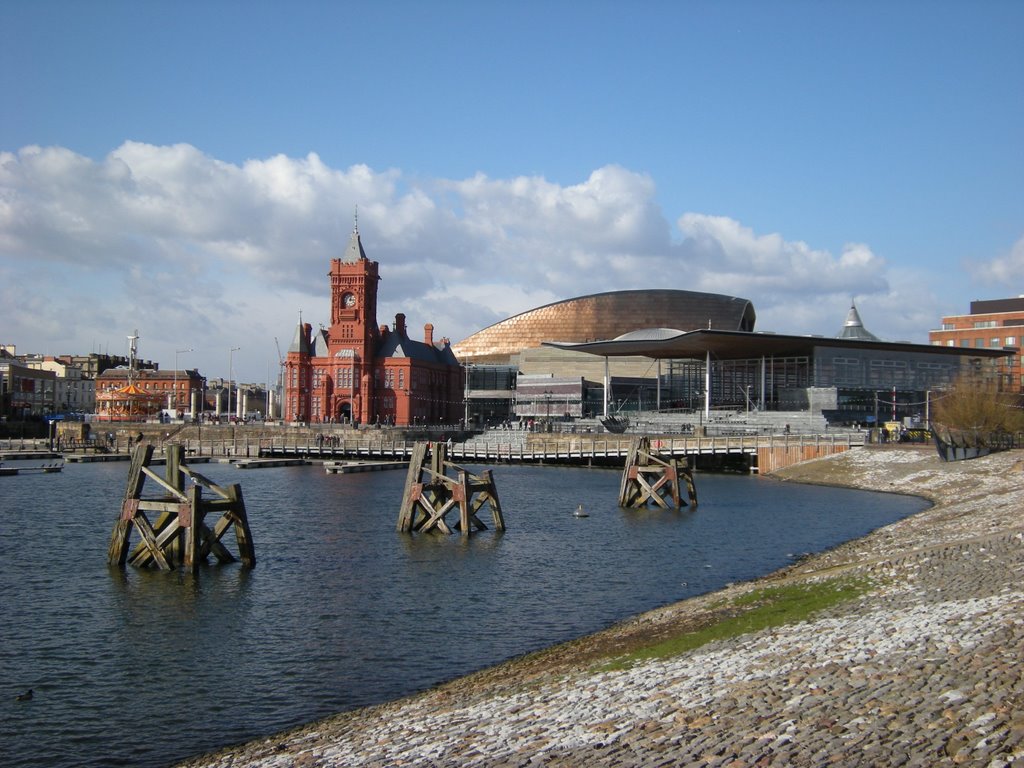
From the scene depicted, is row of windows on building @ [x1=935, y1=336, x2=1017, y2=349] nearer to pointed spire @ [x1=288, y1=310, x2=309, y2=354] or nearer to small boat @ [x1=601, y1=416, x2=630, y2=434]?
small boat @ [x1=601, y1=416, x2=630, y2=434]

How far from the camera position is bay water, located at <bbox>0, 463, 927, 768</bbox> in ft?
56.0

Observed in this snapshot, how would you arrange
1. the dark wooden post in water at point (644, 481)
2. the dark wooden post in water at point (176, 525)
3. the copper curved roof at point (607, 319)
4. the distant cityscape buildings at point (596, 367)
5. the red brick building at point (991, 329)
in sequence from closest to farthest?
the dark wooden post in water at point (176, 525), the dark wooden post in water at point (644, 481), the distant cityscape buildings at point (596, 367), the red brick building at point (991, 329), the copper curved roof at point (607, 319)

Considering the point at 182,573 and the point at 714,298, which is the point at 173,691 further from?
the point at 714,298

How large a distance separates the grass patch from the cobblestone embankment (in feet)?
1.28

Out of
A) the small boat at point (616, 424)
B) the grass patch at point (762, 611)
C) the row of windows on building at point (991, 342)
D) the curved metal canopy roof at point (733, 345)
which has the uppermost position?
the row of windows on building at point (991, 342)

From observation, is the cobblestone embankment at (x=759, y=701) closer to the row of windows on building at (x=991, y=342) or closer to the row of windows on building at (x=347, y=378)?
the row of windows on building at (x=347, y=378)

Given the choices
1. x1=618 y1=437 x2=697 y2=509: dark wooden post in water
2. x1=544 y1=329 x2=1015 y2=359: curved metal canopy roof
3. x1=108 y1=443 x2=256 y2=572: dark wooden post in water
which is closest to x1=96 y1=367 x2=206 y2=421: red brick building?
x1=544 y1=329 x2=1015 y2=359: curved metal canopy roof

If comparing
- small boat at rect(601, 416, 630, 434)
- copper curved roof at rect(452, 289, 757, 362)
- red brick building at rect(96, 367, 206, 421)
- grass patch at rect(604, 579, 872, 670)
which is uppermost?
copper curved roof at rect(452, 289, 757, 362)

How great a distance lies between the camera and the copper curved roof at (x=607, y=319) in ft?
500

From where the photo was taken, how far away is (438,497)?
41406 mm

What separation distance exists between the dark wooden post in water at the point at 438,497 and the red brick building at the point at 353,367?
72392 millimetres

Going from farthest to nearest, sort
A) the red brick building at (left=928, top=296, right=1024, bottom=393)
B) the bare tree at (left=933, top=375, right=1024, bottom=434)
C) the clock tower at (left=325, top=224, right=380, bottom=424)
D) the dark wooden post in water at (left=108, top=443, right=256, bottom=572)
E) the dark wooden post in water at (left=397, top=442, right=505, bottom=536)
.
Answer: the red brick building at (left=928, top=296, right=1024, bottom=393), the clock tower at (left=325, top=224, right=380, bottom=424), the bare tree at (left=933, top=375, right=1024, bottom=434), the dark wooden post in water at (left=397, top=442, right=505, bottom=536), the dark wooden post in water at (left=108, top=443, right=256, bottom=572)

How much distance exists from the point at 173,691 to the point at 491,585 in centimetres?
1149

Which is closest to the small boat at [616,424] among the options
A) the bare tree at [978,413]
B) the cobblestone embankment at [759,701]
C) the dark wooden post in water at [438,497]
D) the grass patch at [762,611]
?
the bare tree at [978,413]
